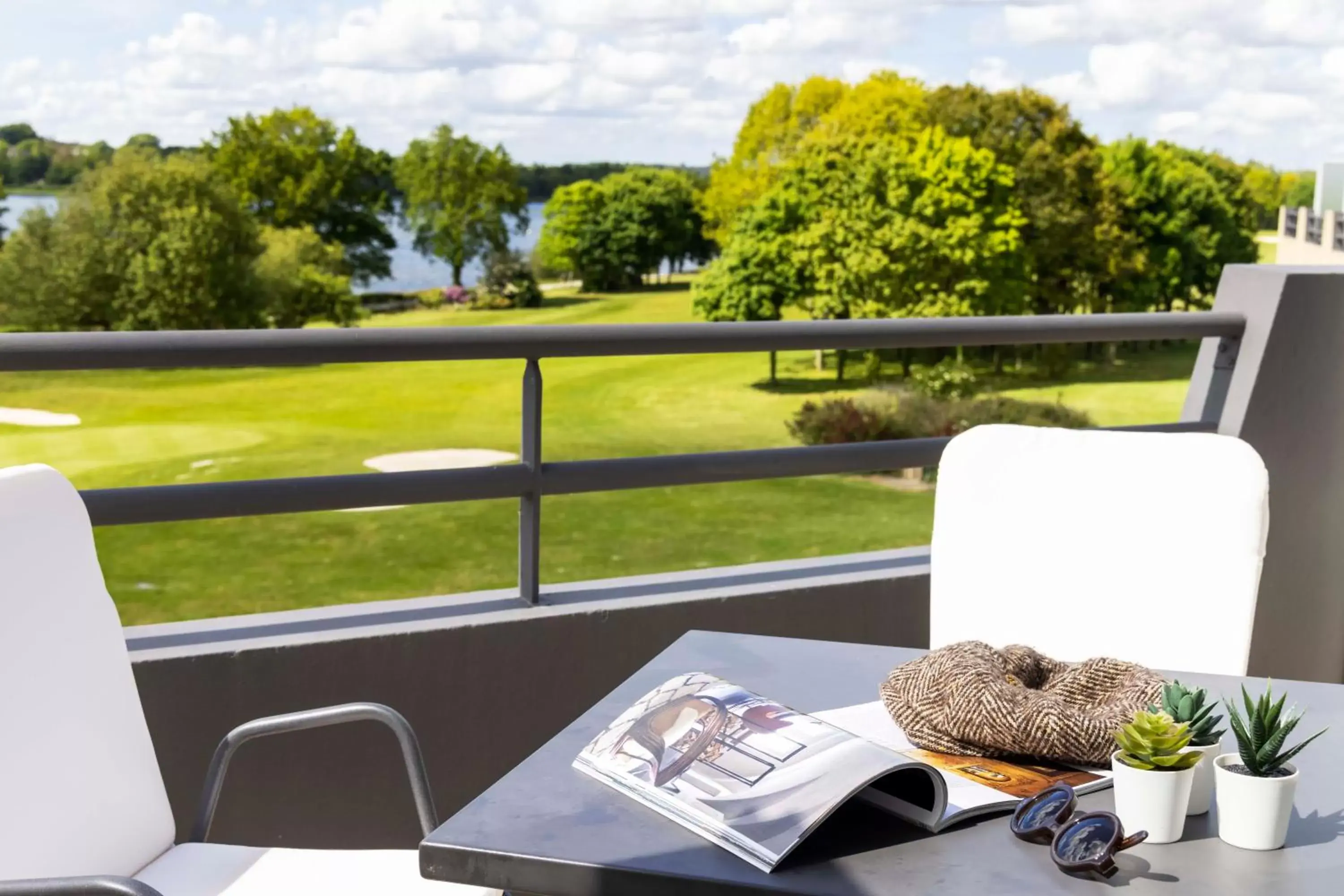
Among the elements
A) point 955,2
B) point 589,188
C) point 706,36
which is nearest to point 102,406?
point 589,188

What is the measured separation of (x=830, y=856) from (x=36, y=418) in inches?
1695

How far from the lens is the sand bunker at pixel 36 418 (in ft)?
128

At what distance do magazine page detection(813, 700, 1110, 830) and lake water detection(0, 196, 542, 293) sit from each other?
43606 mm

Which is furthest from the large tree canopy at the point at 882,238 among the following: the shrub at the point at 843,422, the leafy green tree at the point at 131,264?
the leafy green tree at the point at 131,264

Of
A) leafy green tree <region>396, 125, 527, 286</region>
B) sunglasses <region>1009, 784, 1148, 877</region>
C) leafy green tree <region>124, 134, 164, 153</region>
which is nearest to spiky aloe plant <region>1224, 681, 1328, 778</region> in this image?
sunglasses <region>1009, 784, 1148, 877</region>

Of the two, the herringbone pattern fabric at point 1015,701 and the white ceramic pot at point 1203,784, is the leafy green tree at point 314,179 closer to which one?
the herringbone pattern fabric at point 1015,701

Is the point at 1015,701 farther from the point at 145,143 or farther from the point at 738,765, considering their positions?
the point at 145,143

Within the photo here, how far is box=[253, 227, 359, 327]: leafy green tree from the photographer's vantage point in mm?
40656

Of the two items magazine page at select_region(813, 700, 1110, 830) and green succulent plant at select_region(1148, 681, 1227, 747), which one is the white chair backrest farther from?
green succulent plant at select_region(1148, 681, 1227, 747)

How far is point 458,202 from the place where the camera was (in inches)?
1857

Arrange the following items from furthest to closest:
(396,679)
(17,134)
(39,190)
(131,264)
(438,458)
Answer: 1. (17,134)
2. (39,190)
3. (131,264)
4. (438,458)
5. (396,679)

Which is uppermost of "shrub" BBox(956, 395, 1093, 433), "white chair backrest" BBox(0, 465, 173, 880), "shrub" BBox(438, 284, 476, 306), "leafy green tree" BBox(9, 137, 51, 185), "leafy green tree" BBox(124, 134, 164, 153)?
"leafy green tree" BBox(124, 134, 164, 153)

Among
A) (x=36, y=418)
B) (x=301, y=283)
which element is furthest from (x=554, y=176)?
(x=36, y=418)

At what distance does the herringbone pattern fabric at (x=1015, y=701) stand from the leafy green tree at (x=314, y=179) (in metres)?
44.0
